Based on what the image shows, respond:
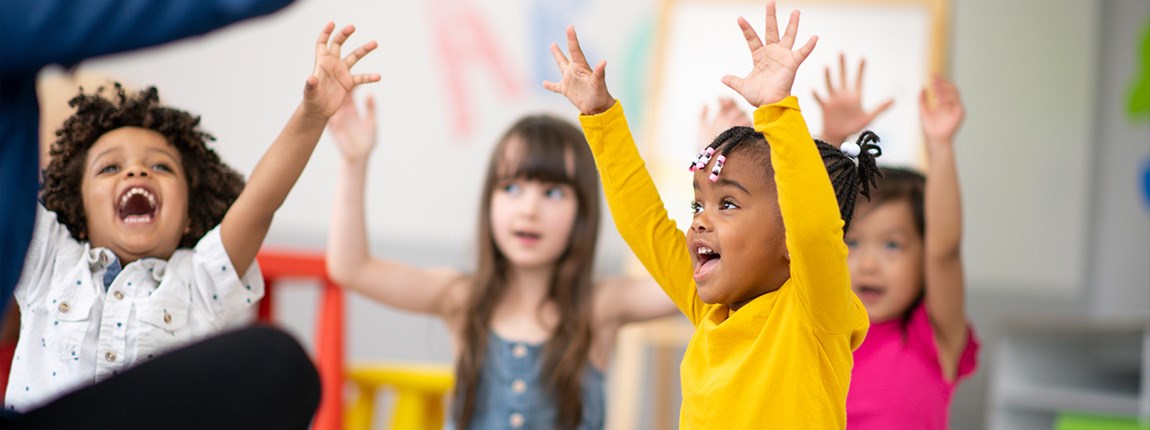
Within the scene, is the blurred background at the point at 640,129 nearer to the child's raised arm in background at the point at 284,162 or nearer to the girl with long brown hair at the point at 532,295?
the girl with long brown hair at the point at 532,295

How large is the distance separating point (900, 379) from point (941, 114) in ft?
1.08

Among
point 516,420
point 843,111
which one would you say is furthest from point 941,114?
point 516,420

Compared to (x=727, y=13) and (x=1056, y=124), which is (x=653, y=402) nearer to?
(x=727, y=13)

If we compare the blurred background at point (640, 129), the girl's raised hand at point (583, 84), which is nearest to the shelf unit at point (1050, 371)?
the blurred background at point (640, 129)

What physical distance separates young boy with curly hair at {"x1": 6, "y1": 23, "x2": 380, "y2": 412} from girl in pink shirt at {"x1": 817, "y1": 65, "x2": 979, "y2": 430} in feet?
2.14

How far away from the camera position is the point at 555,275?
5.40ft

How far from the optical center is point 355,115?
1.38 m

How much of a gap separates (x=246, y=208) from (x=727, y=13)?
1590 mm

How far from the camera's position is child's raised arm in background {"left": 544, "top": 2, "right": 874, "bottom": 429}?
88cm

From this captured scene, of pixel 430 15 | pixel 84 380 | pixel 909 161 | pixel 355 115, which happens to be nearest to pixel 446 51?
pixel 430 15

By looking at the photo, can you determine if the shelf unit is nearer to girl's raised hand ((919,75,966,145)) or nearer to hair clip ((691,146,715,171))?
girl's raised hand ((919,75,966,145))

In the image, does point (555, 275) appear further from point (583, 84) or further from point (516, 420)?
point (583, 84)

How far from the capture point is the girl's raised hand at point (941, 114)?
1378 mm

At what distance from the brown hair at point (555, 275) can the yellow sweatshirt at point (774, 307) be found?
496 mm
